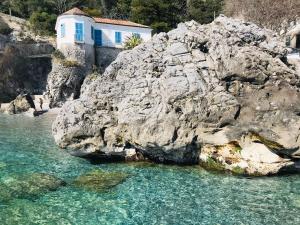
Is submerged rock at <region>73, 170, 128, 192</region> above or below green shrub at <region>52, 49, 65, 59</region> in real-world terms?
below

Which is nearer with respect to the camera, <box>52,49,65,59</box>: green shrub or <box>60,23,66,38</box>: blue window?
<box>60,23,66,38</box>: blue window

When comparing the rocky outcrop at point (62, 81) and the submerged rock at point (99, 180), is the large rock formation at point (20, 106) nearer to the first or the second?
the rocky outcrop at point (62, 81)

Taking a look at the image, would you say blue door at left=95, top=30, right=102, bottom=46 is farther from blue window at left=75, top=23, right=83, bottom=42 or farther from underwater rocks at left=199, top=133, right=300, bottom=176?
underwater rocks at left=199, top=133, right=300, bottom=176

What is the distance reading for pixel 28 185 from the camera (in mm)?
14555

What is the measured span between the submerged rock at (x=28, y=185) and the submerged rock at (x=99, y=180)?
2.79 ft

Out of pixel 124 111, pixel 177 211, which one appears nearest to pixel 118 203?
pixel 177 211

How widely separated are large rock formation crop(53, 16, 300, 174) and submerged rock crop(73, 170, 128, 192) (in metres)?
2.13

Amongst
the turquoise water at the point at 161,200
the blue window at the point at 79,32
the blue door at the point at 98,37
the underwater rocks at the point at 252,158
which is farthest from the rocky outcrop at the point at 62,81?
the underwater rocks at the point at 252,158

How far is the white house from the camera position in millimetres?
45562

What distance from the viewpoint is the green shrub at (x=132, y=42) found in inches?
1809

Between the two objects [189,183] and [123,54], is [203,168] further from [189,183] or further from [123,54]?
[123,54]

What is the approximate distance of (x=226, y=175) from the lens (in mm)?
15875

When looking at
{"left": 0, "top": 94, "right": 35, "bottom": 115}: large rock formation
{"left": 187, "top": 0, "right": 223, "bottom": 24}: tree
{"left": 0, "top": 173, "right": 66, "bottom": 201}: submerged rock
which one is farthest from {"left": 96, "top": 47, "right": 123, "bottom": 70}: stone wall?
{"left": 0, "top": 173, "right": 66, "bottom": 201}: submerged rock

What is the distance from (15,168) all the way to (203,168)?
350 inches
